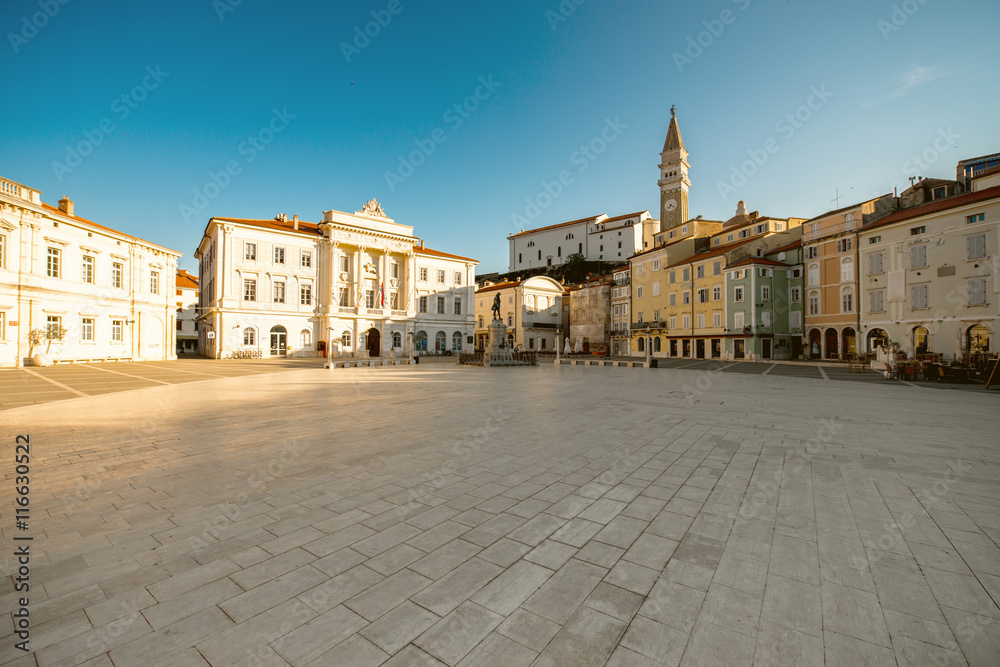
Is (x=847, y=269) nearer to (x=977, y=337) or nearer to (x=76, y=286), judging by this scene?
(x=977, y=337)

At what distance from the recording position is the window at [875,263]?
103 feet

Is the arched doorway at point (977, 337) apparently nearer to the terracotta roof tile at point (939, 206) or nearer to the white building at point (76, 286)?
the terracotta roof tile at point (939, 206)

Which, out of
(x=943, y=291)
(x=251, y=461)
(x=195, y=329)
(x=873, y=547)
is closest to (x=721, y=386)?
(x=873, y=547)

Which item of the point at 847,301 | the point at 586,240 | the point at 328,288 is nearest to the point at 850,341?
the point at 847,301

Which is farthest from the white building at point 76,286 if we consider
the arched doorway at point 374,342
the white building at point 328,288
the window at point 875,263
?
the window at point 875,263

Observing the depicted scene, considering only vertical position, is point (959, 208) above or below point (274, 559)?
above

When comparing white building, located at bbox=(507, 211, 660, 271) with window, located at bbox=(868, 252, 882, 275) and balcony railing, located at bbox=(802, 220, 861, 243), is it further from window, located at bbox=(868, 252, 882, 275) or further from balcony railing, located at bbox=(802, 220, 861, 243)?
window, located at bbox=(868, 252, 882, 275)

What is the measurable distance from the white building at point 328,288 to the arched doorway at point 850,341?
38.0m

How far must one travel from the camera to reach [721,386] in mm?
16375

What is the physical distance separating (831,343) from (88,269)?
191ft

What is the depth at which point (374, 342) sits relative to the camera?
47.0 metres

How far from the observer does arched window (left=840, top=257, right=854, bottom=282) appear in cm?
3344

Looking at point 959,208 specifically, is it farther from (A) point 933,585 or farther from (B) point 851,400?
(A) point 933,585

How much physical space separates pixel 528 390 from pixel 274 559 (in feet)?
38.5
